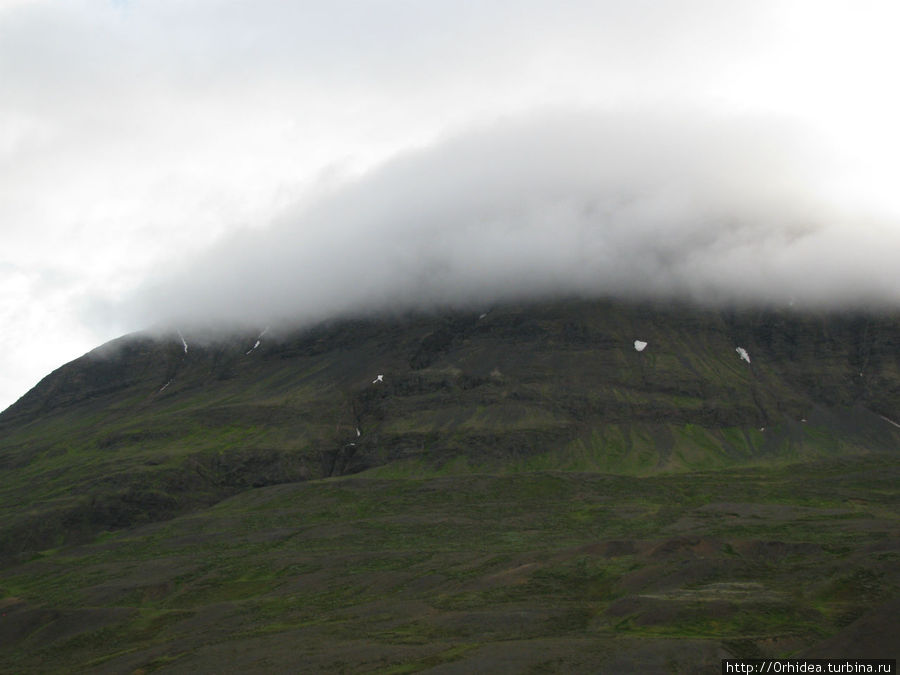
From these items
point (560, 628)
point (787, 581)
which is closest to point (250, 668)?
point (560, 628)

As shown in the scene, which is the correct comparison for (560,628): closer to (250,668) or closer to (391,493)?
(250,668)

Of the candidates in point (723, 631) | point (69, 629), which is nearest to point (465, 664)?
point (723, 631)

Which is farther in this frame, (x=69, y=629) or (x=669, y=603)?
(x=69, y=629)

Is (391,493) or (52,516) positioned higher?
(52,516)

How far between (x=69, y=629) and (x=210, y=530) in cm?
6923

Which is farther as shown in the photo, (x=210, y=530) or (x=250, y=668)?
(x=210, y=530)

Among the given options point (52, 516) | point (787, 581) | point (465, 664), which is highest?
point (52, 516)

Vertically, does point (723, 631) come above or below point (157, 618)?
below

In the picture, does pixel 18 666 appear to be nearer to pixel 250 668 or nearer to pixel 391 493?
pixel 250 668

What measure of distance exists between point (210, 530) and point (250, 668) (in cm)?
10985

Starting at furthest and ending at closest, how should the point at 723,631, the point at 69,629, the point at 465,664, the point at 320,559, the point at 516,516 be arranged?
1. the point at 516,516
2. the point at 320,559
3. the point at 69,629
4. the point at 723,631
5. the point at 465,664

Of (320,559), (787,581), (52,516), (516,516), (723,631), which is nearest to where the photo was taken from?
(723,631)

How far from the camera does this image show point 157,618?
360ft

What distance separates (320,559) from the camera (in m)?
140
